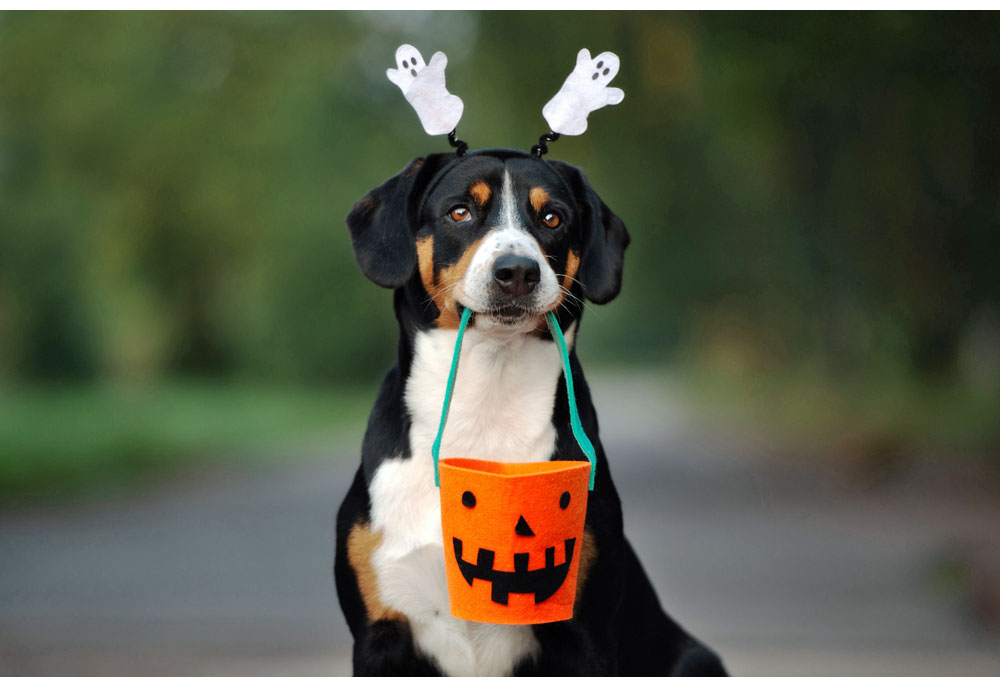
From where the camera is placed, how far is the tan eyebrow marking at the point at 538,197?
6.88ft

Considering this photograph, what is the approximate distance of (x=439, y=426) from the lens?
2.07m

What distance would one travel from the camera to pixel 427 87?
210 cm

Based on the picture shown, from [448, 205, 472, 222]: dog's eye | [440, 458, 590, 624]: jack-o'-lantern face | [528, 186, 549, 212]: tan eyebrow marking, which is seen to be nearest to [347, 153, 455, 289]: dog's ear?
[448, 205, 472, 222]: dog's eye

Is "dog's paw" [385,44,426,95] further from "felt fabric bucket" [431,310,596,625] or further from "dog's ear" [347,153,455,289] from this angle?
"felt fabric bucket" [431,310,596,625]

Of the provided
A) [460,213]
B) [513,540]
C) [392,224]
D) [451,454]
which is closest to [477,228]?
Answer: [460,213]

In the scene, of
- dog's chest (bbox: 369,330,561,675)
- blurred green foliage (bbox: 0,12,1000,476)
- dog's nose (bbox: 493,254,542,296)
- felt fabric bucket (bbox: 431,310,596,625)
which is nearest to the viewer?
felt fabric bucket (bbox: 431,310,596,625)

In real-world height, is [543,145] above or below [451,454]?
above

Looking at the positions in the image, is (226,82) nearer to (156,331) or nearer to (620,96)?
(156,331)

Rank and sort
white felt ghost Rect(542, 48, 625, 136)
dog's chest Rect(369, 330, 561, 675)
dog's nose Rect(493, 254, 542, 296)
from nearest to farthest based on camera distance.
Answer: dog's nose Rect(493, 254, 542, 296) → dog's chest Rect(369, 330, 561, 675) → white felt ghost Rect(542, 48, 625, 136)

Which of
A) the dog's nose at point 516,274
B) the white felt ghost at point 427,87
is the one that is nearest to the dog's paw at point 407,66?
the white felt ghost at point 427,87

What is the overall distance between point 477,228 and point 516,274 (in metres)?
0.24

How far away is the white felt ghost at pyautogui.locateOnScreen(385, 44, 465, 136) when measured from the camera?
6.84 ft

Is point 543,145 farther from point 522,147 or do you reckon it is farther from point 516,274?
point 522,147

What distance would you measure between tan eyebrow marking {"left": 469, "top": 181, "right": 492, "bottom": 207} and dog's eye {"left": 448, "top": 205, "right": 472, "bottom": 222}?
1.2 inches
